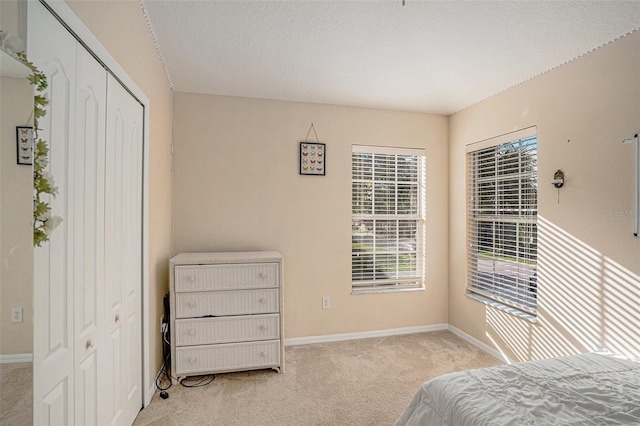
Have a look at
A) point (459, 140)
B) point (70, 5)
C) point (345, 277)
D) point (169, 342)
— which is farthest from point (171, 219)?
point (459, 140)

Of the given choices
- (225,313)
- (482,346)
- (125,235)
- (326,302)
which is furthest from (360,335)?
(125,235)

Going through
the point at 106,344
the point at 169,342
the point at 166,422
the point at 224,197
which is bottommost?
the point at 166,422

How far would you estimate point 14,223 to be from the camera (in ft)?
2.84

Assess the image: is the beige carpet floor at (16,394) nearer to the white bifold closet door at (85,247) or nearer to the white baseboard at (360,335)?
the white bifold closet door at (85,247)

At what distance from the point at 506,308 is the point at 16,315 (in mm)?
3513

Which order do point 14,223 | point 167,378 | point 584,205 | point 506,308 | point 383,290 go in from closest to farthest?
1. point 14,223
2. point 584,205
3. point 167,378
4. point 506,308
5. point 383,290

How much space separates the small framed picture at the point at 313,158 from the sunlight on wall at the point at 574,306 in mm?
2102

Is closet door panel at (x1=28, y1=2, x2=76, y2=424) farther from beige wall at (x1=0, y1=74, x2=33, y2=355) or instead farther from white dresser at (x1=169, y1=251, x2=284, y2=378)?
white dresser at (x1=169, y1=251, x2=284, y2=378)

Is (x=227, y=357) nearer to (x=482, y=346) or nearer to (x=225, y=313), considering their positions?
(x=225, y=313)

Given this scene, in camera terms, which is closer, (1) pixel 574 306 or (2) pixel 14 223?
(2) pixel 14 223

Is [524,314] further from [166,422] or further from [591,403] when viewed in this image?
[166,422]

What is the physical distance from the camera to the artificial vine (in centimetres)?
98

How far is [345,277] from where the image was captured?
3.64m

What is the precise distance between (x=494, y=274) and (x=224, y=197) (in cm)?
287
